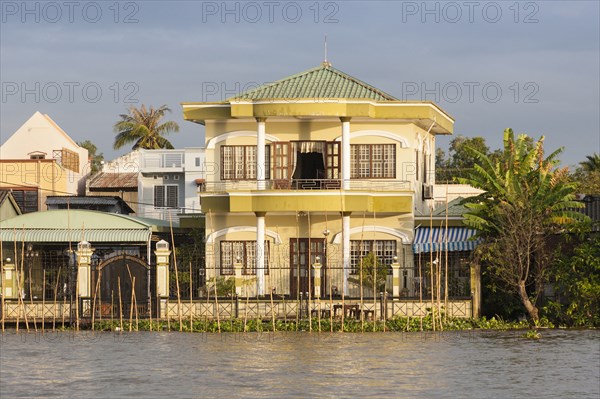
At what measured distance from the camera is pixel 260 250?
44.2m

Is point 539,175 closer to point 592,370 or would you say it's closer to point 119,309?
point 592,370

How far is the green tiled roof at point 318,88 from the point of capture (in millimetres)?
45125

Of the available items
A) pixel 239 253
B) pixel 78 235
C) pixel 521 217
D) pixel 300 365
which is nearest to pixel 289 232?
pixel 239 253

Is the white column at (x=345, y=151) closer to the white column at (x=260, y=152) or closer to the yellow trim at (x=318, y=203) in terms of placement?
the yellow trim at (x=318, y=203)

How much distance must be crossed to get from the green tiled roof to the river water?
10872mm

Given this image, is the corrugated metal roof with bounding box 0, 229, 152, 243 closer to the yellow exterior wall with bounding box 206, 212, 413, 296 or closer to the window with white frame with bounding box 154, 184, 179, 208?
the yellow exterior wall with bounding box 206, 212, 413, 296

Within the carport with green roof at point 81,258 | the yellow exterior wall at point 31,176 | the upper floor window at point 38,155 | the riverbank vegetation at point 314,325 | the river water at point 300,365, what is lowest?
the river water at point 300,365

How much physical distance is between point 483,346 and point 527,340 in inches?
73.1

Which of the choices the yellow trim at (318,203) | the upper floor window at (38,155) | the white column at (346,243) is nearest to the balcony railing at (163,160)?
the upper floor window at (38,155)

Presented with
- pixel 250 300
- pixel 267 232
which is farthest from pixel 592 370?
pixel 267 232

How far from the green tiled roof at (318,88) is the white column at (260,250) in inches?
177

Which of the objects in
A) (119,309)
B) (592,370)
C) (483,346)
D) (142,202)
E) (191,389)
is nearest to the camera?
(191,389)

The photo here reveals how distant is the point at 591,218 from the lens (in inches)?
1619

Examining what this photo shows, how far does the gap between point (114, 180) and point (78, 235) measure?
69.7ft
